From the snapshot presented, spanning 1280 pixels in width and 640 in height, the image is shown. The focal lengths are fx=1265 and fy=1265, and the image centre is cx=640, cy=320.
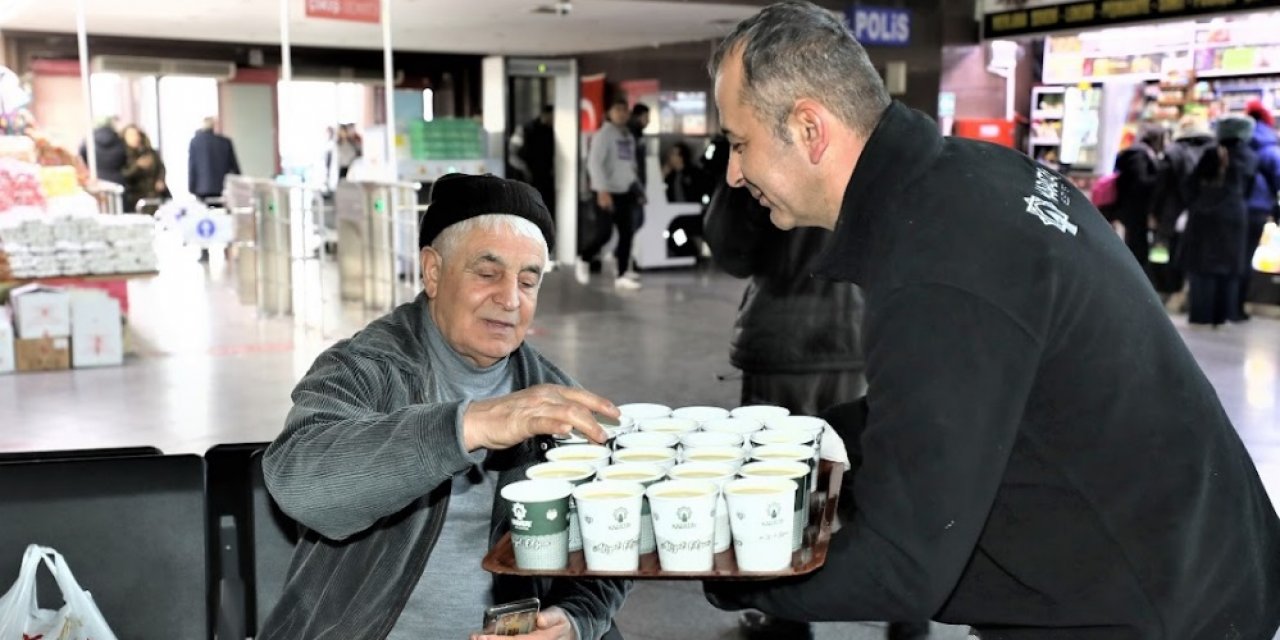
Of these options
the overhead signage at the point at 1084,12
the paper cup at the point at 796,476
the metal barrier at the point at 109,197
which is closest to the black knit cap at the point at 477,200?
the paper cup at the point at 796,476

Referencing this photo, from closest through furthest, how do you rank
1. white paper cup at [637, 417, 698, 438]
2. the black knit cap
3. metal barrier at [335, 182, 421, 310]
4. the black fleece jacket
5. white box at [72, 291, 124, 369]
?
the black fleece jacket → white paper cup at [637, 417, 698, 438] → the black knit cap → white box at [72, 291, 124, 369] → metal barrier at [335, 182, 421, 310]

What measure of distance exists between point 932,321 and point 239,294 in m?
11.5

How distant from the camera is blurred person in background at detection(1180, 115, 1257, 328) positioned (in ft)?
33.0

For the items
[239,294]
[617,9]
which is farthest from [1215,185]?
[239,294]

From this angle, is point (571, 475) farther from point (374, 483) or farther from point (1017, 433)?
point (1017, 433)

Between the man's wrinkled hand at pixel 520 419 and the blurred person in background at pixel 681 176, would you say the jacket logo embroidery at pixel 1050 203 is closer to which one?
the man's wrinkled hand at pixel 520 419

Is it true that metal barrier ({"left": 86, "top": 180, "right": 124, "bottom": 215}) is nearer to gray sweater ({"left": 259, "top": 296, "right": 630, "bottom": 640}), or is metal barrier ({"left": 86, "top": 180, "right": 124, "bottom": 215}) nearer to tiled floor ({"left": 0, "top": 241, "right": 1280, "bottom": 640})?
tiled floor ({"left": 0, "top": 241, "right": 1280, "bottom": 640})

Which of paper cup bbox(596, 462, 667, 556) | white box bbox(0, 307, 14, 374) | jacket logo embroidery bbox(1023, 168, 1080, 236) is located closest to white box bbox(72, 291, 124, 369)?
A: white box bbox(0, 307, 14, 374)

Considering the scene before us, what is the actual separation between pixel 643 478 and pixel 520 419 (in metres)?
0.18

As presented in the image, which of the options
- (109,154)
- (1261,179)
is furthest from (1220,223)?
(109,154)

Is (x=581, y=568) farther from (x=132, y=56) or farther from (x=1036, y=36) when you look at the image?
(x=132, y=56)

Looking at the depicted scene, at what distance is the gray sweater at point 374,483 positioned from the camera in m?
1.71

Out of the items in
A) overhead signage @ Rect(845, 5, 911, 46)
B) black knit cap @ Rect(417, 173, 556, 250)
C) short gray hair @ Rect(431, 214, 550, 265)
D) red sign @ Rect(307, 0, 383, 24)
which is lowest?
short gray hair @ Rect(431, 214, 550, 265)

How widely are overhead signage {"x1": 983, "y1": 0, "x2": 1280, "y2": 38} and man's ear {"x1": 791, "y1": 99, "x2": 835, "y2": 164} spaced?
10.8 m
